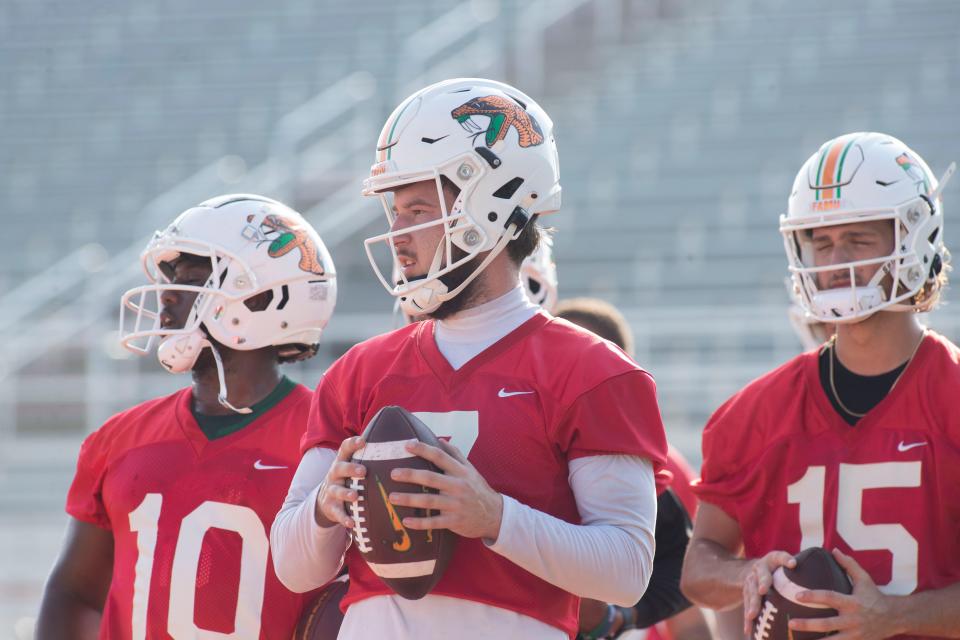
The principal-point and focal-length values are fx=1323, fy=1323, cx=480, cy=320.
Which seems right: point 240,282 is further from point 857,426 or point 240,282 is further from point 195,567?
point 857,426

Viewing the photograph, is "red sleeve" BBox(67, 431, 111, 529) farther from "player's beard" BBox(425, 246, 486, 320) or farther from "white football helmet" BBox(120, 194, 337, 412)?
"player's beard" BBox(425, 246, 486, 320)

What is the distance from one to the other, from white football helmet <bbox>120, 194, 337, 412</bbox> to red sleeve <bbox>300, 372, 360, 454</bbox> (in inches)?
23.0

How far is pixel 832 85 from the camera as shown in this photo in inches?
483

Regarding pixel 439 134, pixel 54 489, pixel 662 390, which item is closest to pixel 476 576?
pixel 439 134

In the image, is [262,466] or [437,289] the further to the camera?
[262,466]

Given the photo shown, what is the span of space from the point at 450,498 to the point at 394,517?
0.10 m

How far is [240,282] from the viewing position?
10.5ft

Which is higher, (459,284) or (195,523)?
(459,284)

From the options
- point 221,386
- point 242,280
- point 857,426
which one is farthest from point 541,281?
point 857,426

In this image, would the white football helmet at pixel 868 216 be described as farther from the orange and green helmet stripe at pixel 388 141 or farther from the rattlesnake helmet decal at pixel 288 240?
the rattlesnake helmet decal at pixel 288 240

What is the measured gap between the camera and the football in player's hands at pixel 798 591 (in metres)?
2.54

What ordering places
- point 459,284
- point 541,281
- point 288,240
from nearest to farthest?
point 459,284 → point 288,240 → point 541,281

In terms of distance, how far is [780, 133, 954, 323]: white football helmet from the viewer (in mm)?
2920

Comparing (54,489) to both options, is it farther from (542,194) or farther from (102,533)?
(542,194)
